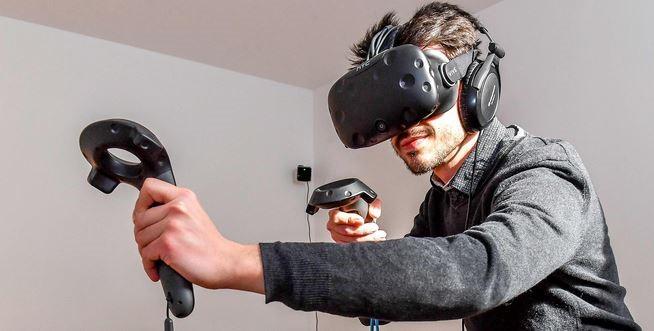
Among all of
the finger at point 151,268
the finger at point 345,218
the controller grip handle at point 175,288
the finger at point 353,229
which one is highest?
the finger at point 345,218

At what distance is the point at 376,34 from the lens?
3.58 ft

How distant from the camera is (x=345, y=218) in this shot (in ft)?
3.75

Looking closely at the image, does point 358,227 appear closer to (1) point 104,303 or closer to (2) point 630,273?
(2) point 630,273

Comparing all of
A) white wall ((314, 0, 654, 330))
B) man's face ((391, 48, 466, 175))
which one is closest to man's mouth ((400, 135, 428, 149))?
man's face ((391, 48, 466, 175))

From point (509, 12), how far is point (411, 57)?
1923mm

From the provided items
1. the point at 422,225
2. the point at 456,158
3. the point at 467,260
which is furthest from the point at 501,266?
the point at 422,225

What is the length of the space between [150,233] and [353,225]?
0.67m

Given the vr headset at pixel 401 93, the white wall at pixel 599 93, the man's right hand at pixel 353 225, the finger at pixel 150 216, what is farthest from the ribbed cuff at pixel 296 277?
the white wall at pixel 599 93

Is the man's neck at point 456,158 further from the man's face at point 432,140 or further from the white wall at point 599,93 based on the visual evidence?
the white wall at point 599,93

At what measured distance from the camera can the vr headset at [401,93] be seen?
79 cm

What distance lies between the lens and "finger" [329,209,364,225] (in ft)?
3.73

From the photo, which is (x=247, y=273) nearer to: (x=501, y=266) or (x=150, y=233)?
(x=150, y=233)

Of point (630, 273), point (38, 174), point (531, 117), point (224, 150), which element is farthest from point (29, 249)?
point (630, 273)

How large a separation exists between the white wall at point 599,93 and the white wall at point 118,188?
1.41m
